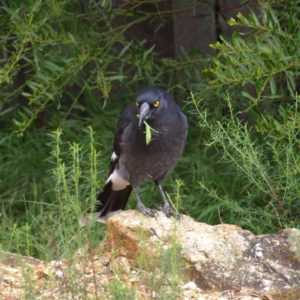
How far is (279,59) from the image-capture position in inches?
168

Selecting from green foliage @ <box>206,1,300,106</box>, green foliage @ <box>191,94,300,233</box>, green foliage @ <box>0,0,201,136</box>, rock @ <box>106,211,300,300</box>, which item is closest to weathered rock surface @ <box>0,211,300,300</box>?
rock @ <box>106,211,300,300</box>

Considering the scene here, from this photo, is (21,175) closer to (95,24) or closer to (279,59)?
(95,24)

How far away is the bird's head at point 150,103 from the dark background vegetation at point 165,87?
0.19 meters

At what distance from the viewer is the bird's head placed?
14.4 ft

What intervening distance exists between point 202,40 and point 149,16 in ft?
1.68

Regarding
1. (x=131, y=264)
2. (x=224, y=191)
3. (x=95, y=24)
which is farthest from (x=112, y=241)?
(x=95, y=24)

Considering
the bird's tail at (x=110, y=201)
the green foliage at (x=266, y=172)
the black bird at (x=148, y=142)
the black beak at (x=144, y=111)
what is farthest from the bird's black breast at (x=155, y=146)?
the bird's tail at (x=110, y=201)

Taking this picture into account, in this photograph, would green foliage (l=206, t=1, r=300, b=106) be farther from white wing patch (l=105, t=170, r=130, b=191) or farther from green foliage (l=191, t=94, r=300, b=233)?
white wing patch (l=105, t=170, r=130, b=191)

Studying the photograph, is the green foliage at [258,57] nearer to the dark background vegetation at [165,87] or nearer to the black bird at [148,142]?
the dark background vegetation at [165,87]

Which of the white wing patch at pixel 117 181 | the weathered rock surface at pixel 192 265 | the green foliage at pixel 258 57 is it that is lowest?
the white wing patch at pixel 117 181

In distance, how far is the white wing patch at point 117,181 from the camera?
16.1 ft

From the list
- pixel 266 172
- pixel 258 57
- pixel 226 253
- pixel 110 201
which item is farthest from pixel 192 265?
pixel 110 201

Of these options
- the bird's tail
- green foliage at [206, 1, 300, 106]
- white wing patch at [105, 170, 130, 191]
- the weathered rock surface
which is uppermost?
green foliage at [206, 1, 300, 106]

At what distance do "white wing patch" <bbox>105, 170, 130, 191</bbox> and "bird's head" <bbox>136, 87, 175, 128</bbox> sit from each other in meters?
0.56
